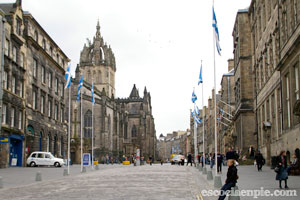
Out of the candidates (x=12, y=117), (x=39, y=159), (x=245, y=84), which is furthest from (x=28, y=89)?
(x=245, y=84)

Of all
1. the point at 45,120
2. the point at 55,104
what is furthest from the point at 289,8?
the point at 55,104

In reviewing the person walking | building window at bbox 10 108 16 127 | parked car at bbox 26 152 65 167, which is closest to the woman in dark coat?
the person walking

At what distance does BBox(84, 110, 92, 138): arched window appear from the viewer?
8562 cm

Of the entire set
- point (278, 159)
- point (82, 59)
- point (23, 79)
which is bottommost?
point (278, 159)

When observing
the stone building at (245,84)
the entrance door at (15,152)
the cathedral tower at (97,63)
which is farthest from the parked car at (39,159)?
the cathedral tower at (97,63)

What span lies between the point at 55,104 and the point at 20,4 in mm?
15077

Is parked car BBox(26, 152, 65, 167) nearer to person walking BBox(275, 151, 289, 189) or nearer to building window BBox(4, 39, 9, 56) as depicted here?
building window BBox(4, 39, 9, 56)

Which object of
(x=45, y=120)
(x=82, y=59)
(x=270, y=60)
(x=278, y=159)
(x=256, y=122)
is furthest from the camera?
(x=82, y=59)

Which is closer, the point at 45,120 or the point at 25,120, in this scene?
the point at 25,120

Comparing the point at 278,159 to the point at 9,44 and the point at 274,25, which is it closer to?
the point at 274,25

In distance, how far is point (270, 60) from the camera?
117ft

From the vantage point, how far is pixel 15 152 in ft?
132

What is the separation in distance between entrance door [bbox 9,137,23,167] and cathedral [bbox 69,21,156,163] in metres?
44.7

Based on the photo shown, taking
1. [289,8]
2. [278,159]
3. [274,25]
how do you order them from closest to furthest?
[278,159], [289,8], [274,25]
